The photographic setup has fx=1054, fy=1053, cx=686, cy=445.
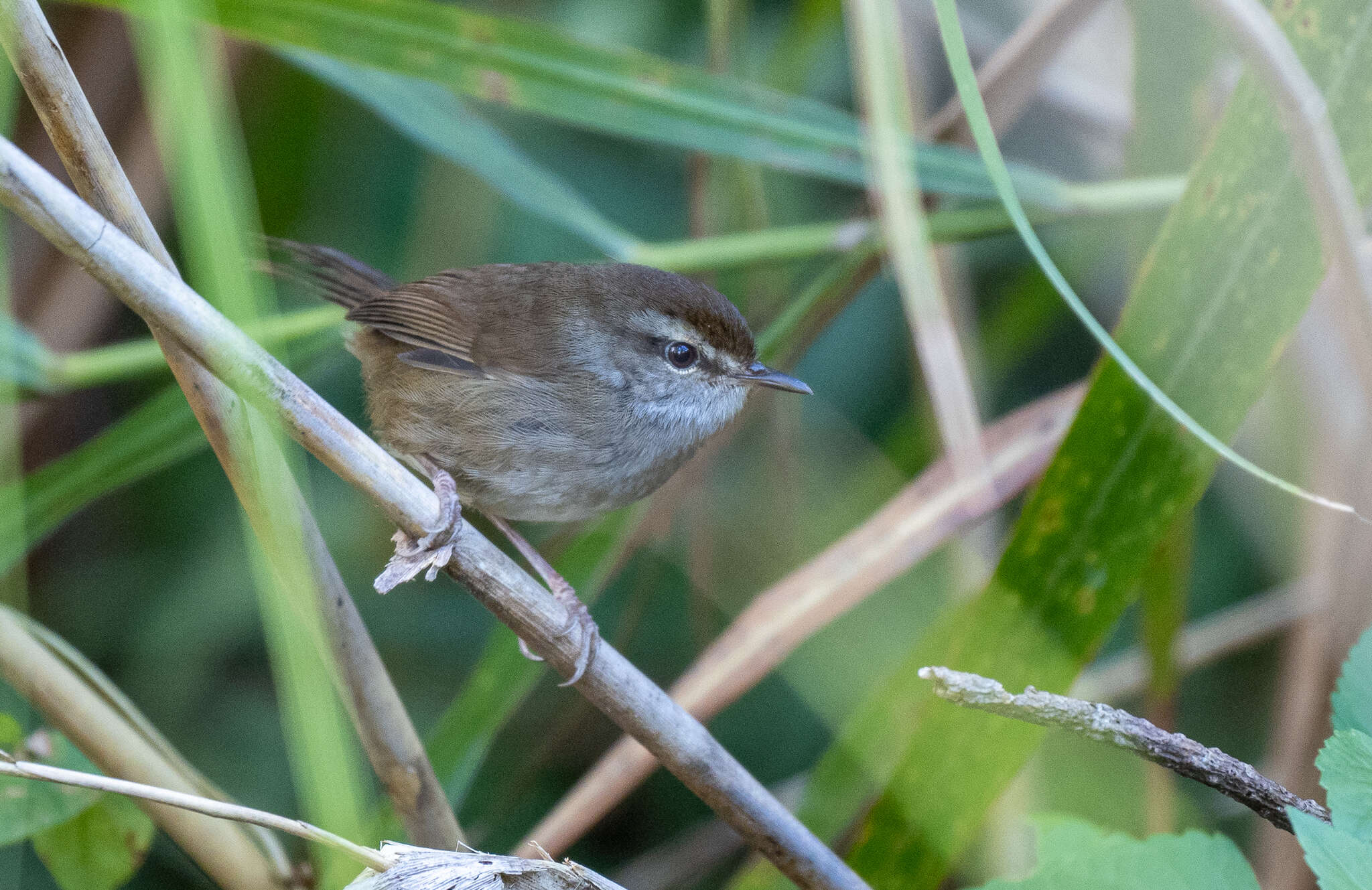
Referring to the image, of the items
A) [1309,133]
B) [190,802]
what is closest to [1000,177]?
[1309,133]

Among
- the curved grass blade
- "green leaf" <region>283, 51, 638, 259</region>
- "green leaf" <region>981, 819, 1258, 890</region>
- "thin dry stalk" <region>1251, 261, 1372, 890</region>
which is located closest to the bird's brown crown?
"green leaf" <region>283, 51, 638, 259</region>

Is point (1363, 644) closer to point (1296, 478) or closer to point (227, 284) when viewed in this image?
point (227, 284)

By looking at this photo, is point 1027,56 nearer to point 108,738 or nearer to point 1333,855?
point 1333,855

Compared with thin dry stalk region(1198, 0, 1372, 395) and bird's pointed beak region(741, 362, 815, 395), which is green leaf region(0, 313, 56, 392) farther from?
thin dry stalk region(1198, 0, 1372, 395)

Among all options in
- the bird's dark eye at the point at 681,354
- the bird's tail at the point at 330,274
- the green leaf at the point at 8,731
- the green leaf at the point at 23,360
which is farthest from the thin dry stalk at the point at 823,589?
the green leaf at the point at 23,360

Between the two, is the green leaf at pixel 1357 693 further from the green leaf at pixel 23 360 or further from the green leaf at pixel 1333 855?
the green leaf at pixel 23 360

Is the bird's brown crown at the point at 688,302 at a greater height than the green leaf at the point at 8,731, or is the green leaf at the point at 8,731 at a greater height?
the bird's brown crown at the point at 688,302
